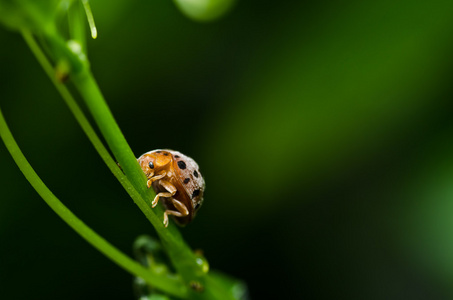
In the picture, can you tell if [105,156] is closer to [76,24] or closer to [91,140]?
[91,140]

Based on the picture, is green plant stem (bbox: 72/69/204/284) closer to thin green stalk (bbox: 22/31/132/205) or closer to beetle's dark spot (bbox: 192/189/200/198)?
thin green stalk (bbox: 22/31/132/205)

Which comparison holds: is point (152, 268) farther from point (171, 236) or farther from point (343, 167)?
point (343, 167)

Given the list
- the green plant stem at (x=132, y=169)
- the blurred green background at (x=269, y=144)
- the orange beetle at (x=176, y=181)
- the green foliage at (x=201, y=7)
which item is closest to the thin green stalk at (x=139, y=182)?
the green plant stem at (x=132, y=169)

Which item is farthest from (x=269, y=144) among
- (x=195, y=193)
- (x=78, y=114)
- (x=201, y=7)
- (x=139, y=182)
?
(x=78, y=114)

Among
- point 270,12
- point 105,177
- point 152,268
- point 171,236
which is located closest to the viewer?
point 171,236

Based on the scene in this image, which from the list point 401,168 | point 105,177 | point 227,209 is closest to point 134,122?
point 105,177
